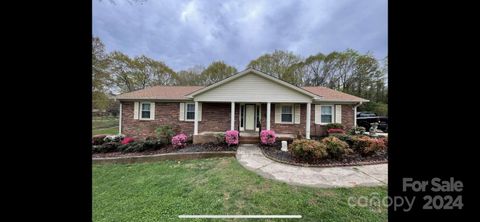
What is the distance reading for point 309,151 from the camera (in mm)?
5996

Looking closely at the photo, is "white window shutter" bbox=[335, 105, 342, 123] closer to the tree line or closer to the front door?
the front door

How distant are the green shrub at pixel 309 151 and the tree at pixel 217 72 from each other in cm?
2239

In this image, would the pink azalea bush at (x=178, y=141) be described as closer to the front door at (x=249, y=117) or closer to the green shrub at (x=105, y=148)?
the green shrub at (x=105, y=148)

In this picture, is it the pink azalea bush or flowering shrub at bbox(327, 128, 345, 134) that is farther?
flowering shrub at bbox(327, 128, 345, 134)

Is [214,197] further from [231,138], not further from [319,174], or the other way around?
[231,138]

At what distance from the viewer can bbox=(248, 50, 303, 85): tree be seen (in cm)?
2497

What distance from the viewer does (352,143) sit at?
24.8 feet

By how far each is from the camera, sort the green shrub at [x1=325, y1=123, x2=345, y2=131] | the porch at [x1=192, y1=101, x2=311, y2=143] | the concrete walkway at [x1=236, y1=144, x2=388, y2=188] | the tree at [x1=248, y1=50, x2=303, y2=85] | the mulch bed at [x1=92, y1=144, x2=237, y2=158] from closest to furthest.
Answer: the concrete walkway at [x1=236, y1=144, x2=388, y2=188]
the mulch bed at [x1=92, y1=144, x2=237, y2=158]
the green shrub at [x1=325, y1=123, x2=345, y2=131]
the porch at [x1=192, y1=101, x2=311, y2=143]
the tree at [x1=248, y1=50, x2=303, y2=85]

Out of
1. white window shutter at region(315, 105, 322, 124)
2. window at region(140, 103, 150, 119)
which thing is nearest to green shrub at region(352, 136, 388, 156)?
white window shutter at region(315, 105, 322, 124)

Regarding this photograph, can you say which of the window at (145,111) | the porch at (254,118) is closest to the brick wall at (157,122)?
the window at (145,111)

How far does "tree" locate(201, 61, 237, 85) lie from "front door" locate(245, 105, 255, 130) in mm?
17191

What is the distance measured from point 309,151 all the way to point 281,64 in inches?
844

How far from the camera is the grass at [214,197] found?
318 centimetres
